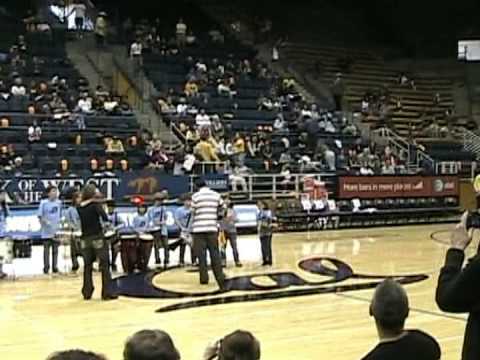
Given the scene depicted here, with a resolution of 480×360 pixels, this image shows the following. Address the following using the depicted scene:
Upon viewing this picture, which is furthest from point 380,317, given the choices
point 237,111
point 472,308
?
point 237,111

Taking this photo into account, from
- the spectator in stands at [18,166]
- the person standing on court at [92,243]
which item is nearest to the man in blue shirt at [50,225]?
the person standing on court at [92,243]

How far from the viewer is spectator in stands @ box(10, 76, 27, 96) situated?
24.0m

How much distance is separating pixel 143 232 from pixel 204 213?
2.66m

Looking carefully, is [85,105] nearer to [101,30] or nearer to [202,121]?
[202,121]

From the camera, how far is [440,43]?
39.0 metres

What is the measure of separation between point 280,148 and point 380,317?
23.0 metres

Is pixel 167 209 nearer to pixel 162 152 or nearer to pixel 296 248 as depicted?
pixel 296 248

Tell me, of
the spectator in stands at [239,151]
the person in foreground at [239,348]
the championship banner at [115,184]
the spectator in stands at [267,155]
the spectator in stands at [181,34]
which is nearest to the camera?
the person in foreground at [239,348]

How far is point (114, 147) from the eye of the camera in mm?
22891

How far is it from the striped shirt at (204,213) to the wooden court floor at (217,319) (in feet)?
3.18

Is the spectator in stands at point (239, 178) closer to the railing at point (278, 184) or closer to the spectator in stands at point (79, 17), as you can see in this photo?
the railing at point (278, 184)

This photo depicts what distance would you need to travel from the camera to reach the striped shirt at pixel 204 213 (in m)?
12.9

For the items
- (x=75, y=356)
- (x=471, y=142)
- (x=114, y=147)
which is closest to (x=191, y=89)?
(x=114, y=147)

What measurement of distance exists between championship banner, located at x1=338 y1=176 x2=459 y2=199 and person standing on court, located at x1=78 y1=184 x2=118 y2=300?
13.4m
